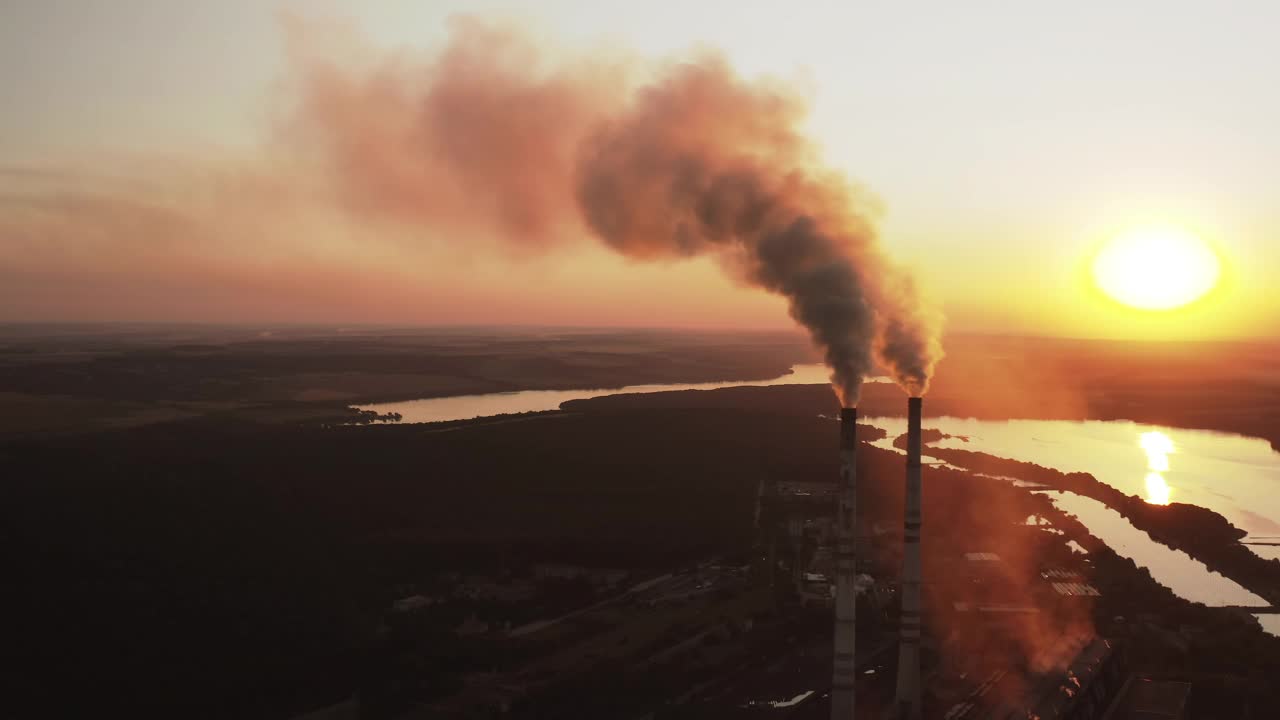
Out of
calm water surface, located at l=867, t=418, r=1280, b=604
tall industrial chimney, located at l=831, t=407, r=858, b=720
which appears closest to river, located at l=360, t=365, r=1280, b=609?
calm water surface, located at l=867, t=418, r=1280, b=604

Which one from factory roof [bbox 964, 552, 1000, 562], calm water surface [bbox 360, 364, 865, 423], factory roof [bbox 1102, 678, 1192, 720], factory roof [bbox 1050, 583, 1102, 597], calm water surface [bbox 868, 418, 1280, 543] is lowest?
factory roof [bbox 1102, 678, 1192, 720]

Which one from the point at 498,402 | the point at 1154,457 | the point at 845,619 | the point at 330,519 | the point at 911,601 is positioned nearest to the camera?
the point at 845,619

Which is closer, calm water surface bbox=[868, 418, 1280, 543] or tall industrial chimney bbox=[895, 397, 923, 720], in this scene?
tall industrial chimney bbox=[895, 397, 923, 720]

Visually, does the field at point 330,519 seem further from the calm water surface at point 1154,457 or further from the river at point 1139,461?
the calm water surface at point 1154,457

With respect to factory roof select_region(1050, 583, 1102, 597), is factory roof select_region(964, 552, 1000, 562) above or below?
above

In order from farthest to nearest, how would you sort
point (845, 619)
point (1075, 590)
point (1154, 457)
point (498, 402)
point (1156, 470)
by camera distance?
1. point (498, 402)
2. point (1154, 457)
3. point (1156, 470)
4. point (1075, 590)
5. point (845, 619)

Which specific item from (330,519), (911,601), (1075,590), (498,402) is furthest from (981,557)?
(498,402)

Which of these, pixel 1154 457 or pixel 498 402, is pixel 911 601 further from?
pixel 498 402

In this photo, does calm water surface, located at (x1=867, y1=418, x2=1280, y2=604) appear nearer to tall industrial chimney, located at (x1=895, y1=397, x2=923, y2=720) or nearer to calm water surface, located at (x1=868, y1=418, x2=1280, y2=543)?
calm water surface, located at (x1=868, y1=418, x2=1280, y2=543)

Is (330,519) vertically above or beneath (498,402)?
beneath

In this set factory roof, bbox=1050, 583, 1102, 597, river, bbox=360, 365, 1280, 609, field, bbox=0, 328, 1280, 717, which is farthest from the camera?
river, bbox=360, 365, 1280, 609
